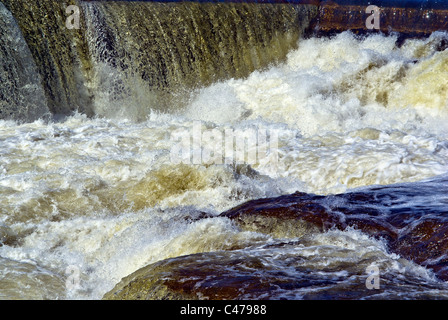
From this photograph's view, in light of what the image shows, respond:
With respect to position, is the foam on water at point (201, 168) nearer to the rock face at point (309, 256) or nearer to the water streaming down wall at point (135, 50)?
the rock face at point (309, 256)

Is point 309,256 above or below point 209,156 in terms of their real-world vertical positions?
above

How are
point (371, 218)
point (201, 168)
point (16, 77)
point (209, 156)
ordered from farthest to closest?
point (16, 77), point (209, 156), point (201, 168), point (371, 218)

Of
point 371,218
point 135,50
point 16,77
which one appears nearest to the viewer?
point 371,218

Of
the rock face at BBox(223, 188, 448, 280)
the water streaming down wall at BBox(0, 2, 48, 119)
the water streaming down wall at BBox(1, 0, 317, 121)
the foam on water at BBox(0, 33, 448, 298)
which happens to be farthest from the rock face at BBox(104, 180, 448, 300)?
the water streaming down wall at BBox(1, 0, 317, 121)

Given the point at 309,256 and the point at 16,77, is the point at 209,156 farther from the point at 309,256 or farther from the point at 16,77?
the point at 16,77

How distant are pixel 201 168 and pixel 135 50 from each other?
5.05 metres

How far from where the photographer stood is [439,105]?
9.49m

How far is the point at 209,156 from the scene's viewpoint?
6777mm

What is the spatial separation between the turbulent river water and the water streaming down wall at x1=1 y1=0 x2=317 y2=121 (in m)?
0.03

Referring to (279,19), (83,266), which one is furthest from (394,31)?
(83,266)

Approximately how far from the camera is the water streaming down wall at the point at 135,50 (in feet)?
30.3

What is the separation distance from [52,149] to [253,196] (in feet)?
9.28

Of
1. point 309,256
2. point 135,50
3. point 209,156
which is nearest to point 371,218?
point 309,256
